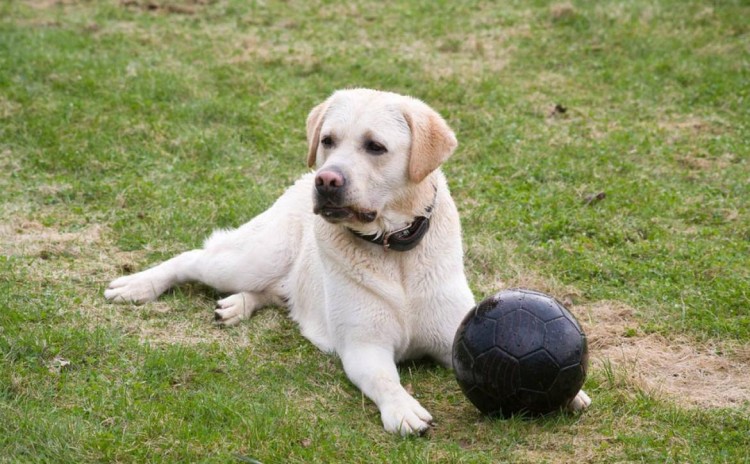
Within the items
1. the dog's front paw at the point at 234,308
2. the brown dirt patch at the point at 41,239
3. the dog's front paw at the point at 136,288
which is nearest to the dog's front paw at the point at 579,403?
the dog's front paw at the point at 234,308

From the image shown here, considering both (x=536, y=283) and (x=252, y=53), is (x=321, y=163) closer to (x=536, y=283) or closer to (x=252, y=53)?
(x=536, y=283)

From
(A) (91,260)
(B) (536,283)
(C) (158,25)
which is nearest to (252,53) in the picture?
(C) (158,25)

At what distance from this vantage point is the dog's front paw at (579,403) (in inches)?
182

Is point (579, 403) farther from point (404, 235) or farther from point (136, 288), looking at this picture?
point (136, 288)

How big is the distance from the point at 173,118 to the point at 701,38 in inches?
251

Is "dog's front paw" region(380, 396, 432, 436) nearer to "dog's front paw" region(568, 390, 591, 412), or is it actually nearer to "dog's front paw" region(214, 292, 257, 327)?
"dog's front paw" region(568, 390, 591, 412)

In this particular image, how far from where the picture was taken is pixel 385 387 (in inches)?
186

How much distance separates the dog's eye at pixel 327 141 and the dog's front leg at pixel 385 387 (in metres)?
1.07

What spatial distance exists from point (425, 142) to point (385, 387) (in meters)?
1.28

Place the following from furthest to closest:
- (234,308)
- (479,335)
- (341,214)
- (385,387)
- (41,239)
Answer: (41,239) → (234,308) → (341,214) → (385,387) → (479,335)

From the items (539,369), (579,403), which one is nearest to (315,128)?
(539,369)

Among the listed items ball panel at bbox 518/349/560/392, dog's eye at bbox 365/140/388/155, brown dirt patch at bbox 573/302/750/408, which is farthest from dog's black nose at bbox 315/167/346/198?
brown dirt patch at bbox 573/302/750/408

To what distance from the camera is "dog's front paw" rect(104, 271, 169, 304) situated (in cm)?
614

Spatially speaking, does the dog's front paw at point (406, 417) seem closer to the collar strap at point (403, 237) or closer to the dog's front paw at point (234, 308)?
the collar strap at point (403, 237)
